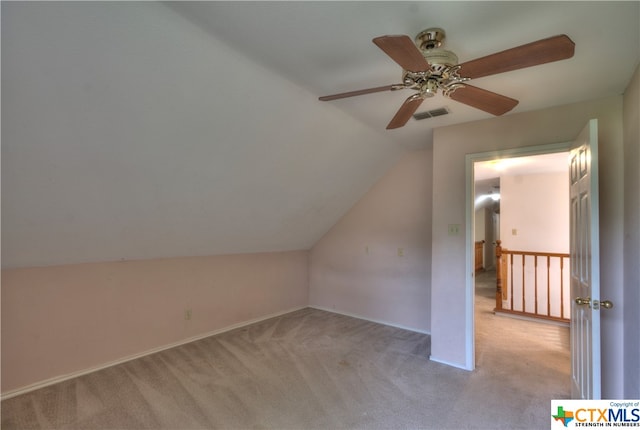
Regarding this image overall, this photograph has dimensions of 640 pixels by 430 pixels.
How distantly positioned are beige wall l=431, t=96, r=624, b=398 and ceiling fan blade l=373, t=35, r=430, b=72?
5.81 ft

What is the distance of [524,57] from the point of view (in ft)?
4.35

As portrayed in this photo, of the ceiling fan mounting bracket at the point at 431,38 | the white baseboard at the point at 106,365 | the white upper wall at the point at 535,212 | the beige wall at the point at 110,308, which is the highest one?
the ceiling fan mounting bracket at the point at 431,38

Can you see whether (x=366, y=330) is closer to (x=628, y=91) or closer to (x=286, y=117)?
(x=286, y=117)

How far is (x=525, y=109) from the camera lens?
2.64 meters

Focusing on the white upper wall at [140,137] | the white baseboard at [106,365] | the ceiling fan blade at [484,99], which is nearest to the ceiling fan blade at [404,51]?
the ceiling fan blade at [484,99]

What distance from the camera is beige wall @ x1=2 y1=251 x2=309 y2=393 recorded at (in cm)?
249

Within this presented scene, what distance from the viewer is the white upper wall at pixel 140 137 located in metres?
1.50

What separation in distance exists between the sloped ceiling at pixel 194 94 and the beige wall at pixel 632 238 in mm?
282

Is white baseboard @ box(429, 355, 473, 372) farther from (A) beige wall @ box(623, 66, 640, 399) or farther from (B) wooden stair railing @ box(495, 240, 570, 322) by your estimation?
(B) wooden stair railing @ box(495, 240, 570, 322)

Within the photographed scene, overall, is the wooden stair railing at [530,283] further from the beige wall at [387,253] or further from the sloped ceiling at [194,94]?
the sloped ceiling at [194,94]

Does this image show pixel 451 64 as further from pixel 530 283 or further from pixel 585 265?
pixel 530 283

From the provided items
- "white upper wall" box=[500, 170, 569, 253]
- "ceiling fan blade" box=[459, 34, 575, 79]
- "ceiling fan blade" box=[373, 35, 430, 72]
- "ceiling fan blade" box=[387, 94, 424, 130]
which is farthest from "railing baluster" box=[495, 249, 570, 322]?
"ceiling fan blade" box=[373, 35, 430, 72]

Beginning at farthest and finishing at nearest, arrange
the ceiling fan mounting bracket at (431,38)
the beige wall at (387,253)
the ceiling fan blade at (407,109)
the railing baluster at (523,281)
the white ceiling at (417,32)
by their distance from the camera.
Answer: the railing baluster at (523,281)
the beige wall at (387,253)
the ceiling fan blade at (407,109)
the ceiling fan mounting bracket at (431,38)
the white ceiling at (417,32)

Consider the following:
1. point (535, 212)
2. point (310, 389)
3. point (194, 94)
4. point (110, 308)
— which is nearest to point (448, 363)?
point (310, 389)
